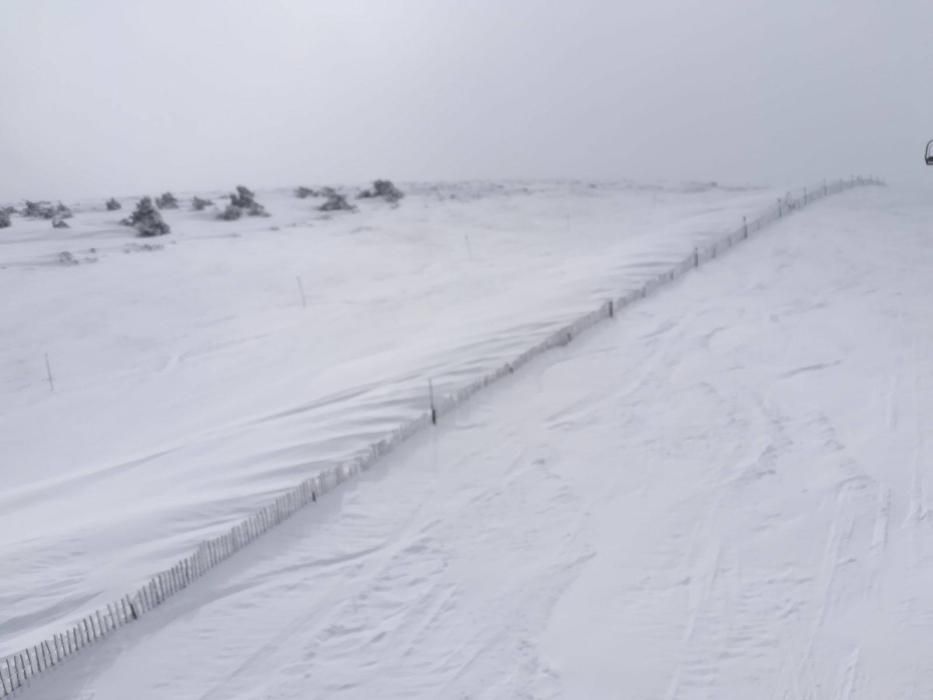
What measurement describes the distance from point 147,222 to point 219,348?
19.4m

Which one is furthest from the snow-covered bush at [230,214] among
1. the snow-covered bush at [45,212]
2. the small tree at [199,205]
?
the snow-covered bush at [45,212]

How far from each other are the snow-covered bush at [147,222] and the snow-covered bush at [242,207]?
4636 millimetres

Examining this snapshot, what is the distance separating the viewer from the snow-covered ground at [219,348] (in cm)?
1106

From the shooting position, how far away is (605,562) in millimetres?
9789

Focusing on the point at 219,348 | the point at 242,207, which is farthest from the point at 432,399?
the point at 242,207

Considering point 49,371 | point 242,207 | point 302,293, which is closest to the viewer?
point 49,371

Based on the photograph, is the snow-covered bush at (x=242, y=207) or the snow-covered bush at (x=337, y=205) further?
the snow-covered bush at (x=337, y=205)

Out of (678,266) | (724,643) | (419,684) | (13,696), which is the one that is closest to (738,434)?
(724,643)

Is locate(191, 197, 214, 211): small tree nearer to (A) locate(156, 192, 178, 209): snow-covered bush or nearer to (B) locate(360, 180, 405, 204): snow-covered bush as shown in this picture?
(A) locate(156, 192, 178, 209): snow-covered bush

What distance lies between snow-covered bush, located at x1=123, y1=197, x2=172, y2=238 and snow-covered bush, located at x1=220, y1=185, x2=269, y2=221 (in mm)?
4636

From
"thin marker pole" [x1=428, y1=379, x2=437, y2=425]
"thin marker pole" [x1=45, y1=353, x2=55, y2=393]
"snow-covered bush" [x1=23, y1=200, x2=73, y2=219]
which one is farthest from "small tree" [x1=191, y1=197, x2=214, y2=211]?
"thin marker pole" [x1=428, y1=379, x2=437, y2=425]

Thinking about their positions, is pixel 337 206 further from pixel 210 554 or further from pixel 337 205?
pixel 210 554

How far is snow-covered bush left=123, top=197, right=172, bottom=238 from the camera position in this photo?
37.3 metres

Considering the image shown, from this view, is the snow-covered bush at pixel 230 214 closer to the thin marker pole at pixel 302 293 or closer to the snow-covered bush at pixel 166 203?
the snow-covered bush at pixel 166 203
